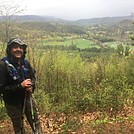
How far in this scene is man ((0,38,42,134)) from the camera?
4055mm

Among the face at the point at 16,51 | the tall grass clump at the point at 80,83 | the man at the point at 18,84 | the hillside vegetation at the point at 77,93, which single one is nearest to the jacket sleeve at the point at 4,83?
the man at the point at 18,84

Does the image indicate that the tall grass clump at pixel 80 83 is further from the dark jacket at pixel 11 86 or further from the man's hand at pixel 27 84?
the man's hand at pixel 27 84

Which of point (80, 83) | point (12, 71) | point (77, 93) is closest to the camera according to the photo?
point (12, 71)

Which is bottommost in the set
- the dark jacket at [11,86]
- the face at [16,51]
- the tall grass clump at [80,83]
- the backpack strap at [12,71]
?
the tall grass clump at [80,83]

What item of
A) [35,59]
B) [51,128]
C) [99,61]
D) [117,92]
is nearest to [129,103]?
[117,92]

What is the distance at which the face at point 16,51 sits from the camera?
4.14 meters

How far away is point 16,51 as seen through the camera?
4148mm

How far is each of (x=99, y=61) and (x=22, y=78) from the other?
18237 millimetres

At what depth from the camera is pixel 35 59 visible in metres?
14.8

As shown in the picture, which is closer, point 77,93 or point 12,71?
point 12,71

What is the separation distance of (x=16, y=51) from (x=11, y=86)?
0.51 meters

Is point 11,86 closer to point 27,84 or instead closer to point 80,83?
point 27,84

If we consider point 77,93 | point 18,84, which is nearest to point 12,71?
point 18,84

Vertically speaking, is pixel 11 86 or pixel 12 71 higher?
pixel 12 71
